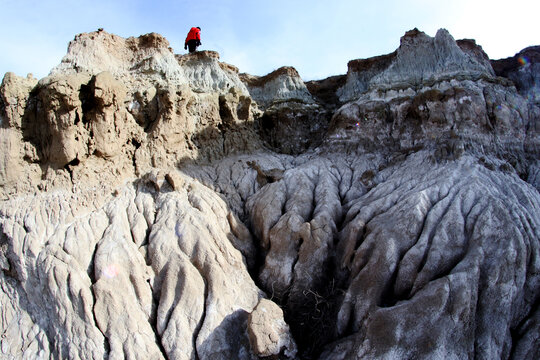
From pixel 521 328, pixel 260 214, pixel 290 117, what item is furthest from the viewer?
pixel 290 117

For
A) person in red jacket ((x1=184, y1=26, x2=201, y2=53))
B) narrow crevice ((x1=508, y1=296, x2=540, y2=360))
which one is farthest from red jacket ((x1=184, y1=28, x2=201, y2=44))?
narrow crevice ((x1=508, y1=296, x2=540, y2=360))

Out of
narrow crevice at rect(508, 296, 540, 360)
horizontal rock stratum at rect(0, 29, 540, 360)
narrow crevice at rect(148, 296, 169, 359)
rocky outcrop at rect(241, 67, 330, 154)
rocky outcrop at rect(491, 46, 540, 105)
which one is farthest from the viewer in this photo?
rocky outcrop at rect(491, 46, 540, 105)

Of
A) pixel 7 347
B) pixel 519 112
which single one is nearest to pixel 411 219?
pixel 519 112

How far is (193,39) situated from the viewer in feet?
76.3

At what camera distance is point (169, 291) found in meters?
12.2

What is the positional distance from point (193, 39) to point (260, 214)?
1243cm

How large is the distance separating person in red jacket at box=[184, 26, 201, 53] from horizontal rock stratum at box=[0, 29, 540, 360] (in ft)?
7.01

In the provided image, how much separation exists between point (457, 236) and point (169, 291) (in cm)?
784

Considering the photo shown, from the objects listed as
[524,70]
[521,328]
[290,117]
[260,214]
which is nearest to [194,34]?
[290,117]

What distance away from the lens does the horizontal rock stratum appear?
10.8m

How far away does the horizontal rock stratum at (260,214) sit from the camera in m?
10.8

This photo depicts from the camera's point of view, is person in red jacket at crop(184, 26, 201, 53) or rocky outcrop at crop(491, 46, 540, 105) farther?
person in red jacket at crop(184, 26, 201, 53)

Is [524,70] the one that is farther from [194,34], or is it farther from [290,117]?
[194,34]

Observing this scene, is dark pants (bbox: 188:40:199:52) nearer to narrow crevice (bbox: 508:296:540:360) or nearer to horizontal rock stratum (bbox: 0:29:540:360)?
horizontal rock stratum (bbox: 0:29:540:360)
